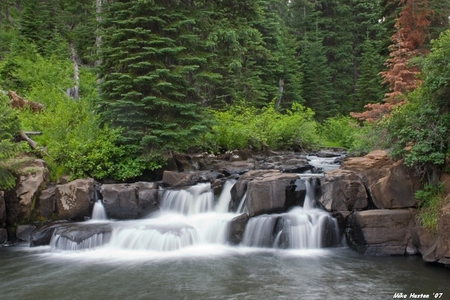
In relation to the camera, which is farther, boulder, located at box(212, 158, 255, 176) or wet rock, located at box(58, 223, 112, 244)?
boulder, located at box(212, 158, 255, 176)

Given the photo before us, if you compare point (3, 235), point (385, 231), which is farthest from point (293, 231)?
point (3, 235)

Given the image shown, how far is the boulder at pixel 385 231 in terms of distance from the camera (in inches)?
391

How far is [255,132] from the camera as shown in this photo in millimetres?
20375

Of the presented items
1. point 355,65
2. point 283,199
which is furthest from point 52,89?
point 355,65

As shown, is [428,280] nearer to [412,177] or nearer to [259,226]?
[412,177]

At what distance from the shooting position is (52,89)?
22.0 metres

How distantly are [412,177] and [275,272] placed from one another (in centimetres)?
440

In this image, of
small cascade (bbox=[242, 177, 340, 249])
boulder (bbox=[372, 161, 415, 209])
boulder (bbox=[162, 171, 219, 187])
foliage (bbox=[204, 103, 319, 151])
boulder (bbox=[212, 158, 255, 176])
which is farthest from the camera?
foliage (bbox=[204, 103, 319, 151])

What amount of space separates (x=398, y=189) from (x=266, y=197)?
3.53 meters

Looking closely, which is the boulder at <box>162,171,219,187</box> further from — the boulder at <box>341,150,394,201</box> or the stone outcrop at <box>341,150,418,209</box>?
the stone outcrop at <box>341,150,418,209</box>

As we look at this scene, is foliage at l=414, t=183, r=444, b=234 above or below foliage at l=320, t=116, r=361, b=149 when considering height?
below

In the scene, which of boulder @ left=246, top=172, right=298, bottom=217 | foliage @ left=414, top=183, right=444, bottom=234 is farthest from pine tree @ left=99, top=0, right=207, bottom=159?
foliage @ left=414, top=183, right=444, bottom=234

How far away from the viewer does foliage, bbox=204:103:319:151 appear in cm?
1861

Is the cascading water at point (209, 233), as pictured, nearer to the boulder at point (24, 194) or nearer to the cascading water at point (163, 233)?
the cascading water at point (163, 233)
